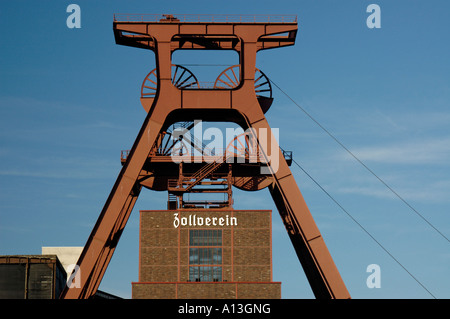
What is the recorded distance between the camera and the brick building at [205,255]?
48500 mm

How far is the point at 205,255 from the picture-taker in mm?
49438

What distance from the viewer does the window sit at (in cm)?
4906

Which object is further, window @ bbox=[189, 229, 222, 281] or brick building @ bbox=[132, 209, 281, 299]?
window @ bbox=[189, 229, 222, 281]

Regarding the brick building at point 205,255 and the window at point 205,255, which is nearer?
the brick building at point 205,255

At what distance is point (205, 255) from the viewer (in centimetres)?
4944

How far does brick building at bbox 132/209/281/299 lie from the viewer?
159 feet

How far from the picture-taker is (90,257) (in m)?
46.1

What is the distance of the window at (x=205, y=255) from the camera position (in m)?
49.1
